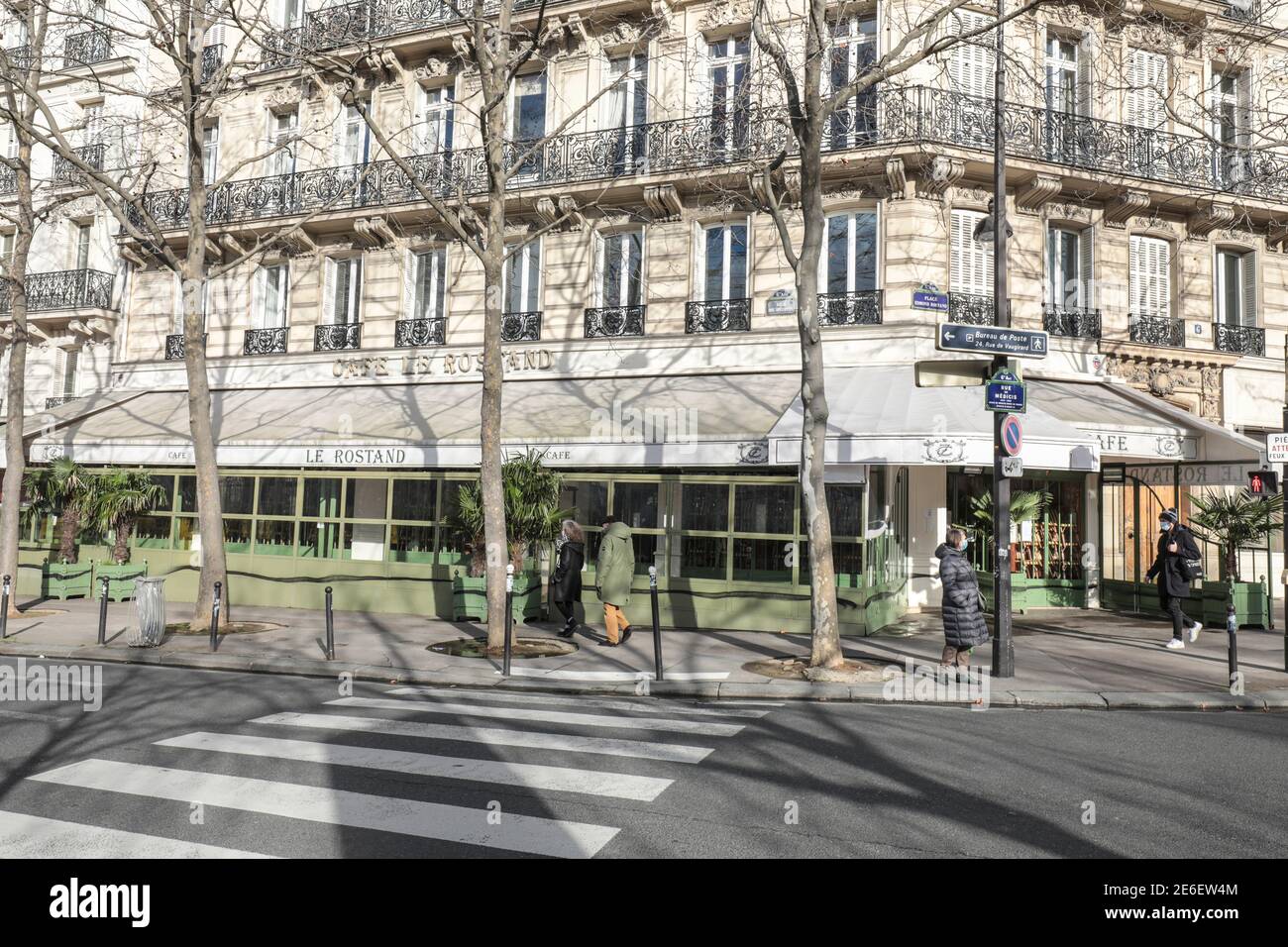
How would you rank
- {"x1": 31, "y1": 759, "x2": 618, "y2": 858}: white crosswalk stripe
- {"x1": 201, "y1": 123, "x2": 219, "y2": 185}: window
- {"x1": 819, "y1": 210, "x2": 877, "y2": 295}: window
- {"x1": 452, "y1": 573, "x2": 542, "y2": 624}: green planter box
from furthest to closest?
{"x1": 201, "y1": 123, "x2": 219, "y2": 185}: window < {"x1": 819, "y1": 210, "x2": 877, "y2": 295}: window < {"x1": 452, "y1": 573, "x2": 542, "y2": 624}: green planter box < {"x1": 31, "y1": 759, "x2": 618, "y2": 858}: white crosswalk stripe

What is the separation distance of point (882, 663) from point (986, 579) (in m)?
6.63

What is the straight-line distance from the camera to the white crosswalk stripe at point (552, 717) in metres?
7.28

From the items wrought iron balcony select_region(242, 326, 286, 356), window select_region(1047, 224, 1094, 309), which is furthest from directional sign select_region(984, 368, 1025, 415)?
wrought iron balcony select_region(242, 326, 286, 356)

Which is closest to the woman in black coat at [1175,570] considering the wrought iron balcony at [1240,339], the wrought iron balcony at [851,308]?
the wrought iron balcony at [851,308]

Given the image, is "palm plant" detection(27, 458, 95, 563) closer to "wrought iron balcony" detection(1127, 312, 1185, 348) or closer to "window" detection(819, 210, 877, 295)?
"window" detection(819, 210, 877, 295)

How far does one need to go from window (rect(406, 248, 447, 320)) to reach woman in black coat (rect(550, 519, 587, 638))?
25.8 feet

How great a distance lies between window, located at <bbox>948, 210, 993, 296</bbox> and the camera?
52.5 ft

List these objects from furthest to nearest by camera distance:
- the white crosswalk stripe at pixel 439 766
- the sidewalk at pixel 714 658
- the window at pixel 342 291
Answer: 1. the window at pixel 342 291
2. the sidewalk at pixel 714 658
3. the white crosswalk stripe at pixel 439 766

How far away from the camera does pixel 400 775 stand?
19.0ft

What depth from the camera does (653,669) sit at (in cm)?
1027

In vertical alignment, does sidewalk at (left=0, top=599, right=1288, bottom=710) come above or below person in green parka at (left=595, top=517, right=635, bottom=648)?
below

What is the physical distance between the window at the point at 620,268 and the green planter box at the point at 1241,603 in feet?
34.9

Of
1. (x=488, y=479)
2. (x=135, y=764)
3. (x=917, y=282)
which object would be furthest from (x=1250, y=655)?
(x=135, y=764)

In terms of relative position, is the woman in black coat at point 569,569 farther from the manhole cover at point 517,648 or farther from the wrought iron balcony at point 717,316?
the wrought iron balcony at point 717,316
